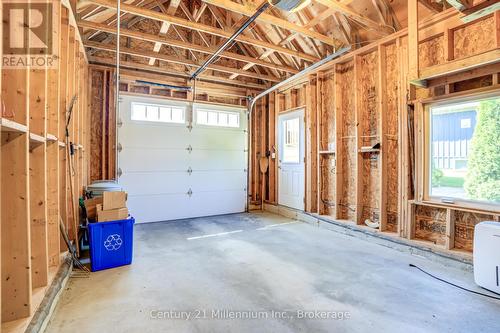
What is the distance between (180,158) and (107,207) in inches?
114

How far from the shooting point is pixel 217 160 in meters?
6.43

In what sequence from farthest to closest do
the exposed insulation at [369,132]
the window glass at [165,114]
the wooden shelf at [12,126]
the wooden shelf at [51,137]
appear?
the window glass at [165,114]
the exposed insulation at [369,132]
the wooden shelf at [51,137]
the wooden shelf at [12,126]

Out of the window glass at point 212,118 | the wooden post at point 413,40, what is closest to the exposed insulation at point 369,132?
the wooden post at point 413,40

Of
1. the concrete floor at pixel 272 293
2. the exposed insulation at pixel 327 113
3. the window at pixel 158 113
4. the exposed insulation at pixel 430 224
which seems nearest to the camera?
the concrete floor at pixel 272 293

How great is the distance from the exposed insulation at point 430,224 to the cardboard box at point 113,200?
13.4 ft

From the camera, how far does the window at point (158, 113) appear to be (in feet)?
18.0

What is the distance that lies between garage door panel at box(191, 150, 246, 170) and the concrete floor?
2.47m

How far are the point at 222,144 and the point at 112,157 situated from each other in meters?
2.47

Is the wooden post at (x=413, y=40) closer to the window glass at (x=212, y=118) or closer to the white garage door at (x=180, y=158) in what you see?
the white garage door at (x=180, y=158)

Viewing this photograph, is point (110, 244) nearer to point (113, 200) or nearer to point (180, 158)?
point (113, 200)

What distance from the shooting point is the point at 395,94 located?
4.10 m

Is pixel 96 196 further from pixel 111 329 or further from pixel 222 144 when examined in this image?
pixel 222 144

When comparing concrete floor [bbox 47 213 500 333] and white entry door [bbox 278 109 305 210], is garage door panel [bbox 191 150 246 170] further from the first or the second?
concrete floor [bbox 47 213 500 333]

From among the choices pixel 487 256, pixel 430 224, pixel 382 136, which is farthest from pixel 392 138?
pixel 487 256
